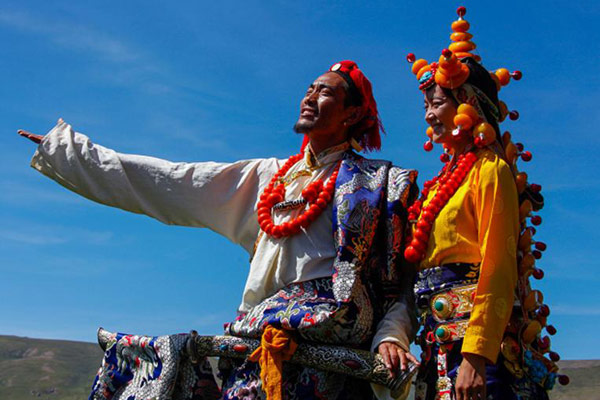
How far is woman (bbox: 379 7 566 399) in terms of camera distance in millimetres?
3510

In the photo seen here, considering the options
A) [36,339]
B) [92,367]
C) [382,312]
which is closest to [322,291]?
[382,312]

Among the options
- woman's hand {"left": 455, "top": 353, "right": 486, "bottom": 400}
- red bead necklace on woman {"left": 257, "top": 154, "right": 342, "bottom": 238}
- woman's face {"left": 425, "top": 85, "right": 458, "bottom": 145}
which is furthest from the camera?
red bead necklace on woman {"left": 257, "top": 154, "right": 342, "bottom": 238}

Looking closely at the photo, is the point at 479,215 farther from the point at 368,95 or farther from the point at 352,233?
the point at 368,95

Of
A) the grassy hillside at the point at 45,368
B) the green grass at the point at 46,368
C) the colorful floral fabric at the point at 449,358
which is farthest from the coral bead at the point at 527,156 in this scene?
the grassy hillside at the point at 45,368

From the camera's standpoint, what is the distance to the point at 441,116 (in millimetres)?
4121

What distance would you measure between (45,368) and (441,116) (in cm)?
8045

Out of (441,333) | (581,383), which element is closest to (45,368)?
(581,383)

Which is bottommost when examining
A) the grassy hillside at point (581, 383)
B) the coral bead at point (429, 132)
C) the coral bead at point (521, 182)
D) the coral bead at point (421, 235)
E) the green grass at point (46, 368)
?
the coral bead at point (421, 235)

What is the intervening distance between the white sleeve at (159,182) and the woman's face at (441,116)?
1137mm

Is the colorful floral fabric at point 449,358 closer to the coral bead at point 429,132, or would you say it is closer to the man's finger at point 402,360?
the man's finger at point 402,360

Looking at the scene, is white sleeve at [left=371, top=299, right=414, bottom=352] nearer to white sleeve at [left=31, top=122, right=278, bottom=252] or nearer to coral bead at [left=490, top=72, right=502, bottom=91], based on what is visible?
white sleeve at [left=31, top=122, right=278, bottom=252]

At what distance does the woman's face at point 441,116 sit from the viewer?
4.11 m

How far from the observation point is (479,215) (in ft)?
12.3

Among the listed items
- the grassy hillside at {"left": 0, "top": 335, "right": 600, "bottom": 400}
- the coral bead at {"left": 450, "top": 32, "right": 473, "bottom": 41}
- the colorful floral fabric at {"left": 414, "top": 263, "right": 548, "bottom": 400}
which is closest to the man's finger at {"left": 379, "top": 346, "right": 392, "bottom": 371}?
the colorful floral fabric at {"left": 414, "top": 263, "right": 548, "bottom": 400}
